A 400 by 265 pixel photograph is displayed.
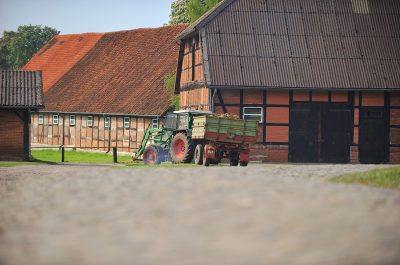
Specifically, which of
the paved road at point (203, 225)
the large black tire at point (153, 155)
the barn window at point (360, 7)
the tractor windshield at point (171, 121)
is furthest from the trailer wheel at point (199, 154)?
the paved road at point (203, 225)

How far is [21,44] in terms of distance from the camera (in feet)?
326

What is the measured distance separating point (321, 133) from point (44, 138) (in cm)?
2419

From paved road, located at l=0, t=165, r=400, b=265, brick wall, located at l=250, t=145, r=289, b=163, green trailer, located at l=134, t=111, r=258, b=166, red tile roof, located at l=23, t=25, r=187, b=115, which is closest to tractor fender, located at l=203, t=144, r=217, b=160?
green trailer, located at l=134, t=111, r=258, b=166

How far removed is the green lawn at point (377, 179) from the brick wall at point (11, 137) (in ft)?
66.7

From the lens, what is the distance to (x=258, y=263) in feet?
25.8

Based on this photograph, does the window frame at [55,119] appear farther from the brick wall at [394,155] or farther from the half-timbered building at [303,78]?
the brick wall at [394,155]

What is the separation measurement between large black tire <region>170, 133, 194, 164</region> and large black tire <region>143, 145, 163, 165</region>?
156 centimetres

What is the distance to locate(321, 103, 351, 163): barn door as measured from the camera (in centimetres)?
3462

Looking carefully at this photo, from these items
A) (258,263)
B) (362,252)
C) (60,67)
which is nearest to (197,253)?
(258,263)

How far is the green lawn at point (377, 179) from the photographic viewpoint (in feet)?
54.5

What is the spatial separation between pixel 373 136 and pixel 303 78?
3956 millimetres

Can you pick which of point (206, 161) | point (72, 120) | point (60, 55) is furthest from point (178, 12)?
point (206, 161)

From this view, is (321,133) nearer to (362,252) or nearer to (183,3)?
(362,252)

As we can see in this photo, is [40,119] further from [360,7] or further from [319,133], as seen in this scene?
[360,7]
